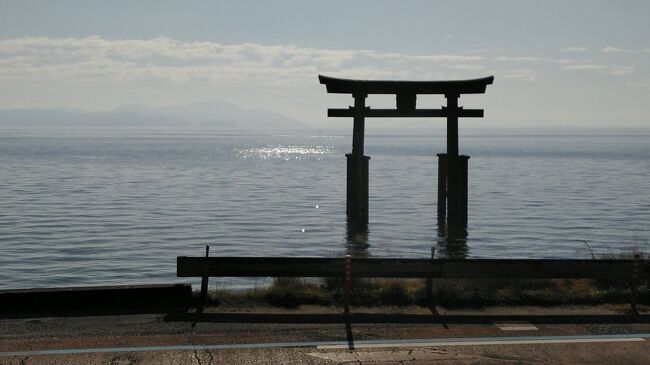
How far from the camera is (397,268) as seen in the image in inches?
533

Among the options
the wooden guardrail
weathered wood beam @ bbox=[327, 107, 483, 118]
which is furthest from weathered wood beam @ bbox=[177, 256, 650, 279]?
weathered wood beam @ bbox=[327, 107, 483, 118]

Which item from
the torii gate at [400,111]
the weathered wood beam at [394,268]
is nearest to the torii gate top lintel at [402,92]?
the torii gate at [400,111]

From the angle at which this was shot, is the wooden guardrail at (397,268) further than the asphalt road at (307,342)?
Yes

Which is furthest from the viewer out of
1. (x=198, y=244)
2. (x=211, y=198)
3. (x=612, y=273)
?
(x=211, y=198)

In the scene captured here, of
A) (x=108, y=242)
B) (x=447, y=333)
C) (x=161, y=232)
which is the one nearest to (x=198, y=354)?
(x=447, y=333)

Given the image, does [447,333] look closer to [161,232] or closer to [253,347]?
[253,347]

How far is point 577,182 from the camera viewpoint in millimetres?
69250

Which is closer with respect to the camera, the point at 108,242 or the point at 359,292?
the point at 359,292

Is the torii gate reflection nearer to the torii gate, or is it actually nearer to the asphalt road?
the torii gate

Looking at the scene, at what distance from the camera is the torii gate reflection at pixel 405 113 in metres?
27.9

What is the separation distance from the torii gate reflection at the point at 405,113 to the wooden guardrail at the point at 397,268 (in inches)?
573

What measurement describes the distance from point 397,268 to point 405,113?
49.4 feet

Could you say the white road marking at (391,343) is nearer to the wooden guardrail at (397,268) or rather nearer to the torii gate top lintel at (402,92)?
the wooden guardrail at (397,268)

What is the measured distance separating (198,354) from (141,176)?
220 ft
